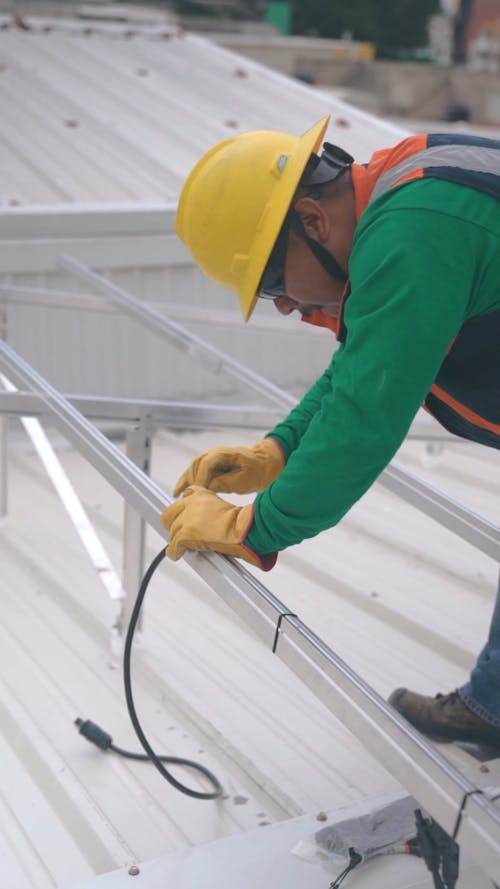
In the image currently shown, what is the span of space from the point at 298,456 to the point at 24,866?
1.26m

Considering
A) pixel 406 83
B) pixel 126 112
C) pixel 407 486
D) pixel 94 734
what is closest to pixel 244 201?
pixel 407 486

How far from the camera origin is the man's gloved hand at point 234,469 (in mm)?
2574

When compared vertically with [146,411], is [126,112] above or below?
above

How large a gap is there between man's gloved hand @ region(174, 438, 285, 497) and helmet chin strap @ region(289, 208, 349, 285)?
2.11 ft

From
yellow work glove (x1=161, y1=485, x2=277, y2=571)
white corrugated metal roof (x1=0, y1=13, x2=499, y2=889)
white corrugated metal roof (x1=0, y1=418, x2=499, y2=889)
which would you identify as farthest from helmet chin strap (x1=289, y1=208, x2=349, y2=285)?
white corrugated metal roof (x1=0, y1=418, x2=499, y2=889)

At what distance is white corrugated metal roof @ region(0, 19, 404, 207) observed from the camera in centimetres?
586

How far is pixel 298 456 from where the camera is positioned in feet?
6.32

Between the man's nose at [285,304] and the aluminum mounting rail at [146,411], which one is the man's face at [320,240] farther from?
the aluminum mounting rail at [146,411]

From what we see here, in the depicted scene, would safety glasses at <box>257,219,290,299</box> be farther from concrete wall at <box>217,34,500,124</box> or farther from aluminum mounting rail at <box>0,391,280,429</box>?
concrete wall at <box>217,34,500,124</box>

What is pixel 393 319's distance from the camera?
1.76 m

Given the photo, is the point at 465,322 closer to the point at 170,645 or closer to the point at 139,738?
the point at 139,738

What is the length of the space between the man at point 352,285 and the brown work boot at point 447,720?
96cm

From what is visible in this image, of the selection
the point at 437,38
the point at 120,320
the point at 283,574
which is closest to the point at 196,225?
the point at 283,574

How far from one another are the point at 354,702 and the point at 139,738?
43.0 inches
